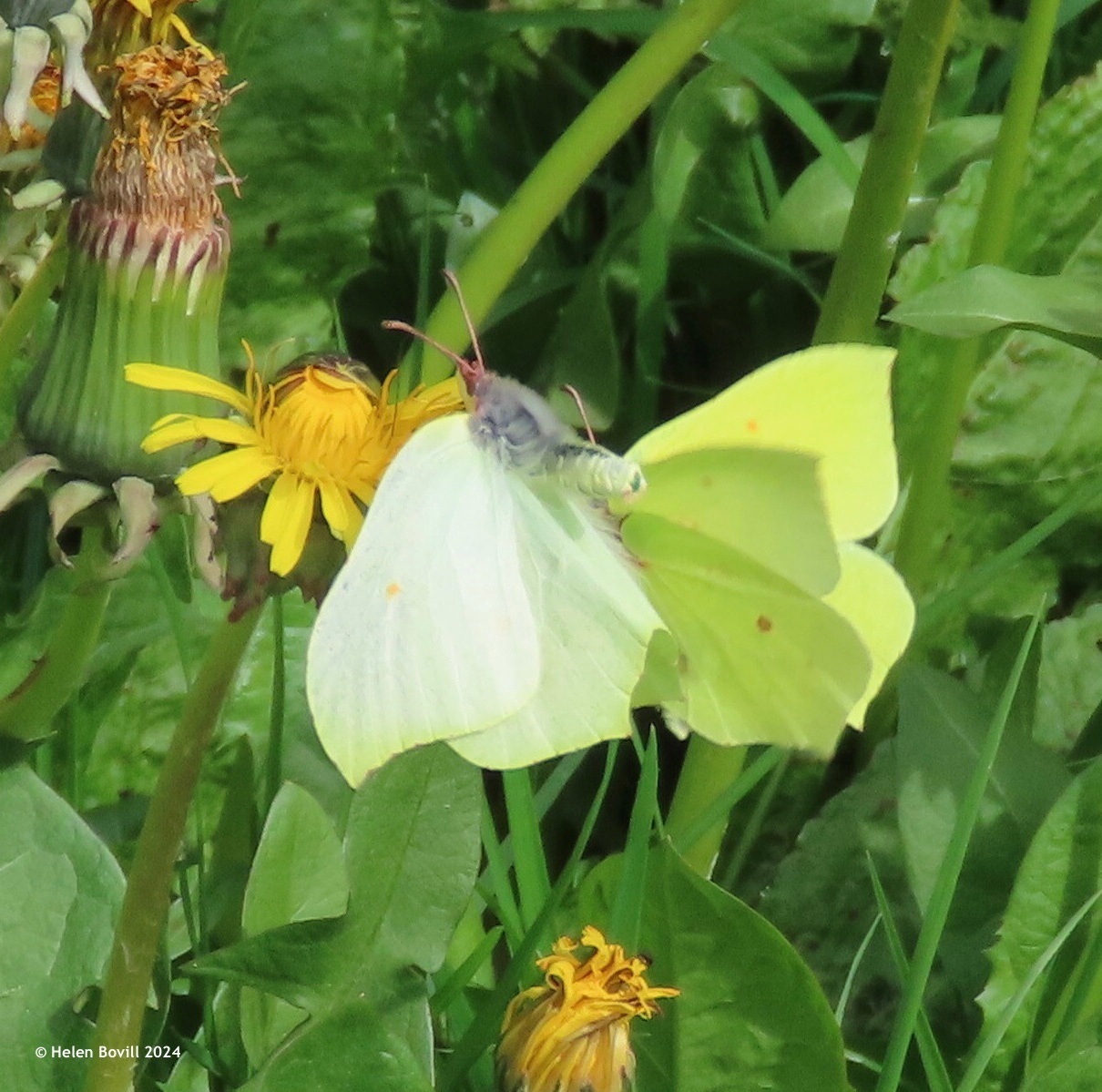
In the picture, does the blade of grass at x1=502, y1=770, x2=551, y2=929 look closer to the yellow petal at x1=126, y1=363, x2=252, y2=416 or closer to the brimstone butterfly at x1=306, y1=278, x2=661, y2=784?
the brimstone butterfly at x1=306, y1=278, x2=661, y2=784

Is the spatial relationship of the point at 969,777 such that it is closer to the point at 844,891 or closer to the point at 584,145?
the point at 844,891

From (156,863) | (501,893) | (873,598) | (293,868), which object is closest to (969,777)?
(873,598)

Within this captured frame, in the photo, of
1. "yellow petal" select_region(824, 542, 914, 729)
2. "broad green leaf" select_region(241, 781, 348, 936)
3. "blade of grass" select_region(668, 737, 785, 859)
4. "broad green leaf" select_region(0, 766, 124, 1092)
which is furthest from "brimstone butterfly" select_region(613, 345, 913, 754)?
"broad green leaf" select_region(0, 766, 124, 1092)

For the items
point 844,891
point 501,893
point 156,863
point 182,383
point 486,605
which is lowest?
point 844,891

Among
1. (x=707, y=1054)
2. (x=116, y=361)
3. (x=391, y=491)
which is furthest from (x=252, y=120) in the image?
(x=707, y=1054)

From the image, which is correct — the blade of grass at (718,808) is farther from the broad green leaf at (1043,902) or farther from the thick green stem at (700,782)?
the broad green leaf at (1043,902)
